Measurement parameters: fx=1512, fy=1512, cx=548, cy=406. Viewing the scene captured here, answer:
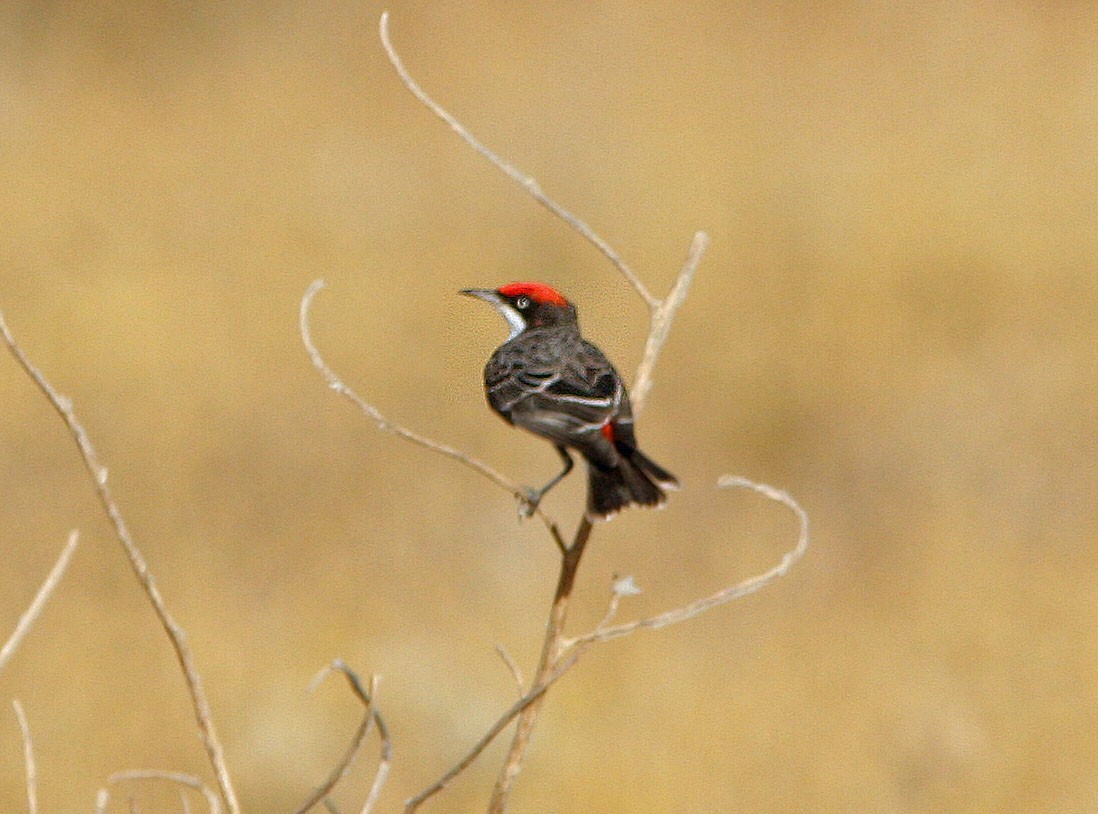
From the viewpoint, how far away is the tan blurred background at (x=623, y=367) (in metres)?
7.64

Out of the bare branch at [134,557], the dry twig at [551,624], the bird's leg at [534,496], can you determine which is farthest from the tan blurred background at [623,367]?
the bare branch at [134,557]

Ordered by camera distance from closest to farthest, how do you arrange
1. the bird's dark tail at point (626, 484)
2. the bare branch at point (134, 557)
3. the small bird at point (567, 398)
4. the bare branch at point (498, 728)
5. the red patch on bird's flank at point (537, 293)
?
1. the bare branch at point (134, 557)
2. the bare branch at point (498, 728)
3. the bird's dark tail at point (626, 484)
4. the small bird at point (567, 398)
5. the red patch on bird's flank at point (537, 293)

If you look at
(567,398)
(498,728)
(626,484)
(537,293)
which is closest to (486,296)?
(537,293)

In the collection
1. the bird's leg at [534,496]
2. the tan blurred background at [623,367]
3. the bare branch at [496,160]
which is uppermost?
the bare branch at [496,160]

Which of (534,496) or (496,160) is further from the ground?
(496,160)

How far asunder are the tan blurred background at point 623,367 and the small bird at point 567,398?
1992mm

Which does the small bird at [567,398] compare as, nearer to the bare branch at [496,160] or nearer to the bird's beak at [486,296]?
the bird's beak at [486,296]

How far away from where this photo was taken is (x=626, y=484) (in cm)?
338

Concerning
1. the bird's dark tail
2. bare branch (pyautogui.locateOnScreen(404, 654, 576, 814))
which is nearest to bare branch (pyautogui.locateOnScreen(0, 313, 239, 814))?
bare branch (pyautogui.locateOnScreen(404, 654, 576, 814))

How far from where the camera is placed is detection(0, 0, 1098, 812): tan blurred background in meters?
7.64

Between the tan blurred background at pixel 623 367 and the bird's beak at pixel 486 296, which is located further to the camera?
the tan blurred background at pixel 623 367

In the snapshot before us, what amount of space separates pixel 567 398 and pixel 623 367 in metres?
3.37

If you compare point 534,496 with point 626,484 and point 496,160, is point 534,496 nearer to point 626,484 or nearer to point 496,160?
point 626,484

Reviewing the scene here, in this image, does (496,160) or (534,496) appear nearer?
(496,160)
